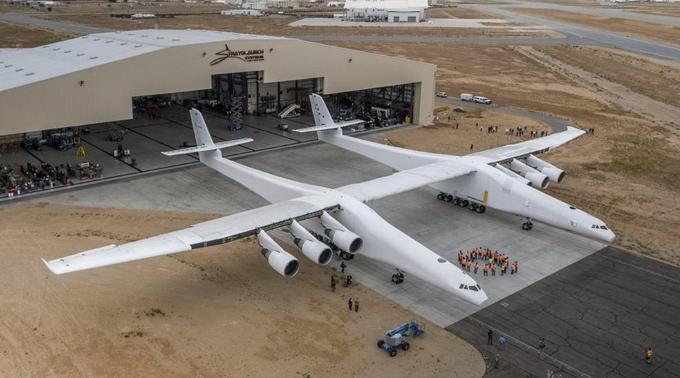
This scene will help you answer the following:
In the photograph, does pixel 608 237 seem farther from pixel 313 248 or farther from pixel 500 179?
pixel 313 248

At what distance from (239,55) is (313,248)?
2782cm

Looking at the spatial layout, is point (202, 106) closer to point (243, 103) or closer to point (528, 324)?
point (243, 103)

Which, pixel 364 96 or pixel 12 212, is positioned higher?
pixel 364 96

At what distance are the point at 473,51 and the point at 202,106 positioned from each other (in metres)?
81.6

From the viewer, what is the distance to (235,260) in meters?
32.4

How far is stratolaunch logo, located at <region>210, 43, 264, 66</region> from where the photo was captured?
48.7 meters

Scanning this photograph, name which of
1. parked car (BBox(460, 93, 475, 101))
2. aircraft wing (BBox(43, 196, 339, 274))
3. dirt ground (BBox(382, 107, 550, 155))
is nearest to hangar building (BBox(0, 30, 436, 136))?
dirt ground (BBox(382, 107, 550, 155))

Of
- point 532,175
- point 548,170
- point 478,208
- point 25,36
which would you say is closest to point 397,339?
point 478,208

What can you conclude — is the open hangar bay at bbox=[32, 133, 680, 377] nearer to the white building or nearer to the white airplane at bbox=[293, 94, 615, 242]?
the white airplane at bbox=[293, 94, 615, 242]

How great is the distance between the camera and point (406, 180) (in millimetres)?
37938

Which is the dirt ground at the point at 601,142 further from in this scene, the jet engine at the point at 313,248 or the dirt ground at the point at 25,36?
the dirt ground at the point at 25,36

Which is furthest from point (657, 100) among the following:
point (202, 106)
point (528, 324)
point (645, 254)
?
point (528, 324)

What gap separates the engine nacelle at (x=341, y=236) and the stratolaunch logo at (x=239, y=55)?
78.6ft

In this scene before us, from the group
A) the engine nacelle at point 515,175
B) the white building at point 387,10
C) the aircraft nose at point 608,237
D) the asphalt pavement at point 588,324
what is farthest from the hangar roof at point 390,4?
the asphalt pavement at point 588,324
